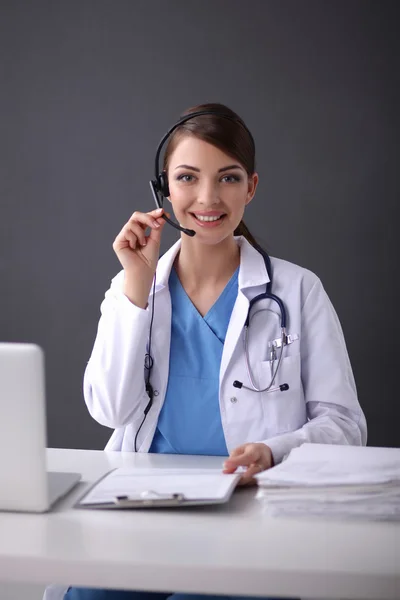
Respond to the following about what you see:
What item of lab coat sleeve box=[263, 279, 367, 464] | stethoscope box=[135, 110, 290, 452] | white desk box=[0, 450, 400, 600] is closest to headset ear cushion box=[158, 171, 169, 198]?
stethoscope box=[135, 110, 290, 452]

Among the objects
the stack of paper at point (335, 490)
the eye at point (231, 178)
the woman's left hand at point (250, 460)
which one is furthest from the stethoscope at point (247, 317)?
the stack of paper at point (335, 490)

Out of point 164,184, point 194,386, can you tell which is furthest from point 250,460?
point 164,184

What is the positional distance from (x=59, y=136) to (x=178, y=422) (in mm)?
1891

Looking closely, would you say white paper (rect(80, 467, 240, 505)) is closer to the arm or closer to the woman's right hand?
the arm

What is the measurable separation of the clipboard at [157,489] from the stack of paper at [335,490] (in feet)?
0.28

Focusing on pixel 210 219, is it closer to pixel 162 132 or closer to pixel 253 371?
pixel 253 371

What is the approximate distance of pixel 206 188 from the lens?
201 cm

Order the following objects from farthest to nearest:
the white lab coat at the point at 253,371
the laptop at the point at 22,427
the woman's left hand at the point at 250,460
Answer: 1. the white lab coat at the point at 253,371
2. the woman's left hand at the point at 250,460
3. the laptop at the point at 22,427

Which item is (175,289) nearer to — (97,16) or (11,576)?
(11,576)

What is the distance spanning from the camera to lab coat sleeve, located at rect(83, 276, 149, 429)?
1.94m

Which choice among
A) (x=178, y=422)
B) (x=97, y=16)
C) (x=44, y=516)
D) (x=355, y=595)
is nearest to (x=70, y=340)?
(x=97, y=16)

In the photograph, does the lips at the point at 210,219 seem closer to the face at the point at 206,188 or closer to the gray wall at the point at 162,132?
the face at the point at 206,188

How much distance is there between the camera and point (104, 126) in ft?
11.3

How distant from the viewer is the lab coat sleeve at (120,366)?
1.94 metres
